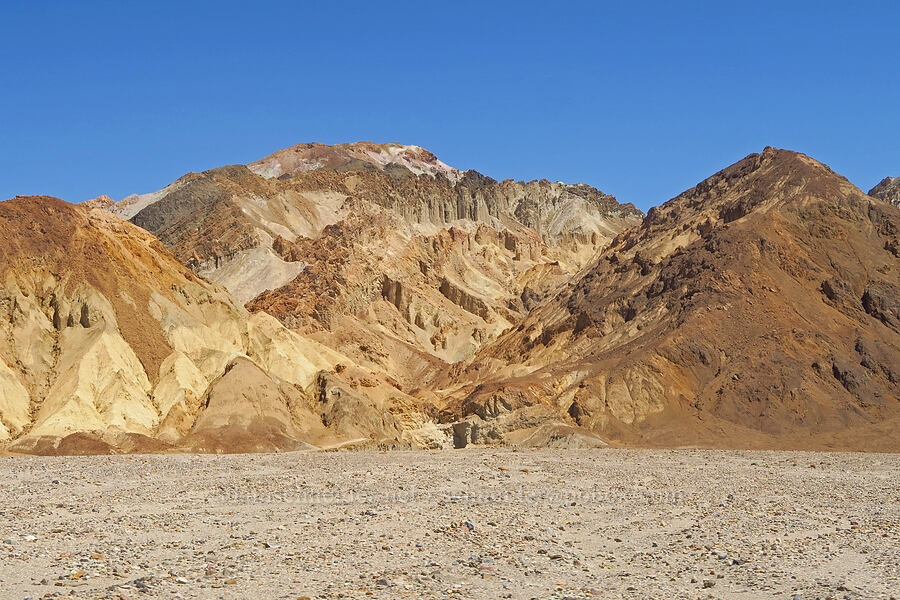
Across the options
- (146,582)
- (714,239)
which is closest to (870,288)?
(714,239)

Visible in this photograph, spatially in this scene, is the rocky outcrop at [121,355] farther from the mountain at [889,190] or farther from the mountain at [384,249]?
the mountain at [889,190]

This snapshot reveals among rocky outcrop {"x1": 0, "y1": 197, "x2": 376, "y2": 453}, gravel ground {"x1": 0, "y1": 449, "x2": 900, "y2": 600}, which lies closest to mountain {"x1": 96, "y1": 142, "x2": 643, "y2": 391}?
rocky outcrop {"x1": 0, "y1": 197, "x2": 376, "y2": 453}

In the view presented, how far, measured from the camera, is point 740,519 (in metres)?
29.8

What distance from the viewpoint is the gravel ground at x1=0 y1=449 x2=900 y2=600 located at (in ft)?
65.9

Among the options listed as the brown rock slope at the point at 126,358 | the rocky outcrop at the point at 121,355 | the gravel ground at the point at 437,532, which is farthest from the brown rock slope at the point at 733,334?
the gravel ground at the point at 437,532

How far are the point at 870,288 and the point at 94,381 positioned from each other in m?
58.9

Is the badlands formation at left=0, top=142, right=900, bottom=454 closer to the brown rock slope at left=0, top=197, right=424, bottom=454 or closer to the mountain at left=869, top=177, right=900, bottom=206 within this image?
the brown rock slope at left=0, top=197, right=424, bottom=454

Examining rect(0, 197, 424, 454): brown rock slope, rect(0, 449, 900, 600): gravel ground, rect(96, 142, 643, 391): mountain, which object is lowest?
rect(0, 449, 900, 600): gravel ground

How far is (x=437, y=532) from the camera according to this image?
1038 inches

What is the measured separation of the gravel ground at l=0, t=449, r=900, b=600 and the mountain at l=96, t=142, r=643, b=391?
5513 cm

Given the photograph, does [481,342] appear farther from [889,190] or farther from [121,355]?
[889,190]

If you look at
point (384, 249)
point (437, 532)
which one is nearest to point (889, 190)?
point (384, 249)

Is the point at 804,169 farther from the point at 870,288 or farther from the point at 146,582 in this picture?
the point at 146,582

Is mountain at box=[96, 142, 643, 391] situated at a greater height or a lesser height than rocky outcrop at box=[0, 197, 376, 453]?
greater
